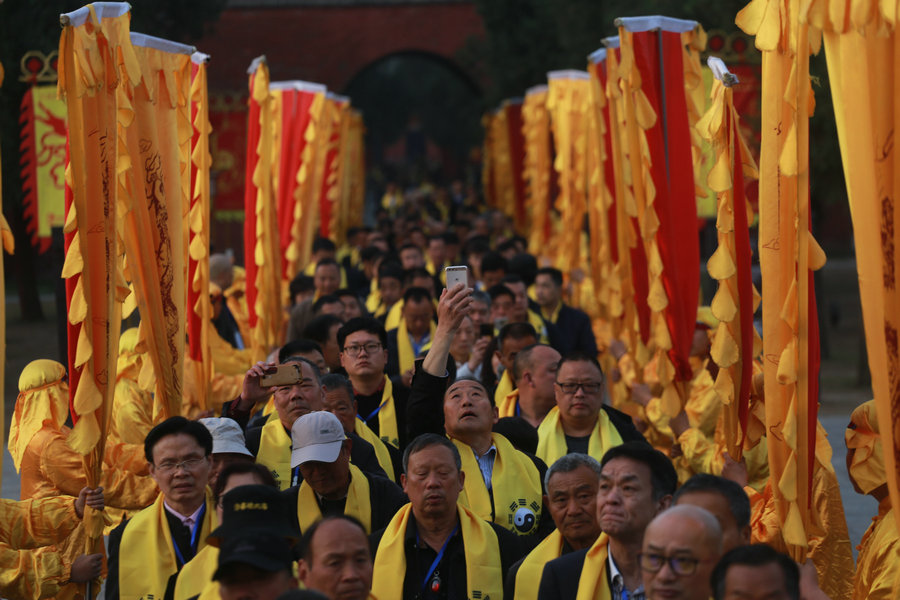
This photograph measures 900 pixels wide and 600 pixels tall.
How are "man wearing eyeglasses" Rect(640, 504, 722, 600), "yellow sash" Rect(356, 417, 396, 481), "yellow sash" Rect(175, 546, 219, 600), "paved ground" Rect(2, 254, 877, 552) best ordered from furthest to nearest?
"paved ground" Rect(2, 254, 877, 552)
"yellow sash" Rect(356, 417, 396, 481)
"yellow sash" Rect(175, 546, 219, 600)
"man wearing eyeglasses" Rect(640, 504, 722, 600)

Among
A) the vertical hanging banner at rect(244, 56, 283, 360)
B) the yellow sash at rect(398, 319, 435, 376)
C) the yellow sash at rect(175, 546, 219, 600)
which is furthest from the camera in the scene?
the vertical hanging banner at rect(244, 56, 283, 360)

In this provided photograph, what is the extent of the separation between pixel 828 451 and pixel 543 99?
12174 millimetres

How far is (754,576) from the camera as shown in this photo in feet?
10.7

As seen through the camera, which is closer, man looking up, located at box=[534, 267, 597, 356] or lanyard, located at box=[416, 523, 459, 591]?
lanyard, located at box=[416, 523, 459, 591]

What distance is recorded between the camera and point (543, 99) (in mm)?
16891

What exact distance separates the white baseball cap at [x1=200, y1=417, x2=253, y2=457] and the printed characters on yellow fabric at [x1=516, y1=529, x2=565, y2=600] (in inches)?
54.1

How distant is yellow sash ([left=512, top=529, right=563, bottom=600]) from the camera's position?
13.9 ft

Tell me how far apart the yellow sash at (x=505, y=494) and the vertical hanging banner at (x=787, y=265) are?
3.65ft

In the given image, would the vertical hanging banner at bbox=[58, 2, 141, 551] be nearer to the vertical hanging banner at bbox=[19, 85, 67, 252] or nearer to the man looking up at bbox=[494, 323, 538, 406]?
the man looking up at bbox=[494, 323, 538, 406]

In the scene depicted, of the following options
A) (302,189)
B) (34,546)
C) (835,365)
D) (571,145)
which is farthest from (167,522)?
(835,365)

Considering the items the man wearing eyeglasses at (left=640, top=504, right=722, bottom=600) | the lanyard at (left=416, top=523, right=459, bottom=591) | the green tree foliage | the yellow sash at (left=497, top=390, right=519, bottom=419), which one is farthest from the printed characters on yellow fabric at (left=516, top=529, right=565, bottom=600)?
the green tree foliage

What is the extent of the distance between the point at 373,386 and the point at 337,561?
291 cm

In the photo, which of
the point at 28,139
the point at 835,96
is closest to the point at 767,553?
the point at 835,96

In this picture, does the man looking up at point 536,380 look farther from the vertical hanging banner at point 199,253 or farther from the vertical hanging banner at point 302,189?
→ the vertical hanging banner at point 302,189
